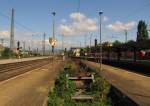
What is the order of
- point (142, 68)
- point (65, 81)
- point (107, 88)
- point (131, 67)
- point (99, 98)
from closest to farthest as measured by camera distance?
1. point (99, 98)
2. point (107, 88)
3. point (65, 81)
4. point (142, 68)
5. point (131, 67)

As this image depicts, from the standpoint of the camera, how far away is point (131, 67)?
5291 centimetres

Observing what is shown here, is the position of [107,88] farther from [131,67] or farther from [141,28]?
[141,28]

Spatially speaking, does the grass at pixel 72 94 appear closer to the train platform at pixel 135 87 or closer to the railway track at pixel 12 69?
the train platform at pixel 135 87


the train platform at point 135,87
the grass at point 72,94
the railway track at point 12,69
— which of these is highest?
the grass at point 72,94

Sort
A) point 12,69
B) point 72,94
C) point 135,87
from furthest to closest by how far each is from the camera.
Answer: point 12,69, point 135,87, point 72,94

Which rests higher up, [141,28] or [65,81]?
[141,28]

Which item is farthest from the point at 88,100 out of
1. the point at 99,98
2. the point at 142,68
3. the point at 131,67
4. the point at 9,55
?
the point at 9,55

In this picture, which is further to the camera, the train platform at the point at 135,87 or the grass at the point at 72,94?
the train platform at the point at 135,87

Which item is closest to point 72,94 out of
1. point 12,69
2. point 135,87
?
point 135,87

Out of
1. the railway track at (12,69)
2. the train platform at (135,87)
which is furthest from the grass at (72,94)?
the railway track at (12,69)

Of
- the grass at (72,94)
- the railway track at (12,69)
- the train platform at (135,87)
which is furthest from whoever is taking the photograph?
the railway track at (12,69)

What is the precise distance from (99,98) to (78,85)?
615 centimetres

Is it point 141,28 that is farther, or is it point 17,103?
point 141,28

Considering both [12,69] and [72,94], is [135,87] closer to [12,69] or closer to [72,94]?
[72,94]
